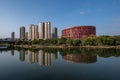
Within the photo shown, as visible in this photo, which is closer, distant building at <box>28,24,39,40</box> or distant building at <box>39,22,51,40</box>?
distant building at <box>39,22,51,40</box>

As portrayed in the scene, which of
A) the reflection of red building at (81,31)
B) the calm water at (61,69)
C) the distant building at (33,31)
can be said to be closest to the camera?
the calm water at (61,69)

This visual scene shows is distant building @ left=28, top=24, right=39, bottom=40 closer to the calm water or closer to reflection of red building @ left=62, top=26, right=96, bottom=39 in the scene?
reflection of red building @ left=62, top=26, right=96, bottom=39

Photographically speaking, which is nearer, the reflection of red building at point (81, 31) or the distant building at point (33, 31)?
the reflection of red building at point (81, 31)

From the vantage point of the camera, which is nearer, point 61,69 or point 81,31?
point 61,69

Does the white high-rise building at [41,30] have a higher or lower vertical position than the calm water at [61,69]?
higher

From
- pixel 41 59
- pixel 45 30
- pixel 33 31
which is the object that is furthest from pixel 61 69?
pixel 33 31

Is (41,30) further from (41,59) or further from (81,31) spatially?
(41,59)

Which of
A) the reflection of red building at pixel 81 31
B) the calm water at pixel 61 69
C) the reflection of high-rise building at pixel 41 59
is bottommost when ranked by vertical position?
the calm water at pixel 61 69

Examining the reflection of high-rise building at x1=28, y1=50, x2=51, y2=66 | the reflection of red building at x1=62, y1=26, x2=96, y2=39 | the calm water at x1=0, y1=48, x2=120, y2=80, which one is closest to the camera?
the calm water at x1=0, y1=48, x2=120, y2=80

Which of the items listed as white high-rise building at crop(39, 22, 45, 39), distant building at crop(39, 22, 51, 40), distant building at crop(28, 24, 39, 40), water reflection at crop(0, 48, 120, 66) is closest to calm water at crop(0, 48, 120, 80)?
water reflection at crop(0, 48, 120, 66)

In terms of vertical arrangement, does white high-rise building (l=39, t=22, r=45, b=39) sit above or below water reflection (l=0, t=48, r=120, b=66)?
above

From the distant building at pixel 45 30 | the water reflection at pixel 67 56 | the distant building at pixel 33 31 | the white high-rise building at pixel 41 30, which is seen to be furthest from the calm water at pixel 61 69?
the distant building at pixel 33 31

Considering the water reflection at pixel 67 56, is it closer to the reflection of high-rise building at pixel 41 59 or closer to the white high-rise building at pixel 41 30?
the reflection of high-rise building at pixel 41 59

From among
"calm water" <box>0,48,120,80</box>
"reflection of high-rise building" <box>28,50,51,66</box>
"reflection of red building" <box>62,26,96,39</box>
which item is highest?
"reflection of red building" <box>62,26,96,39</box>
